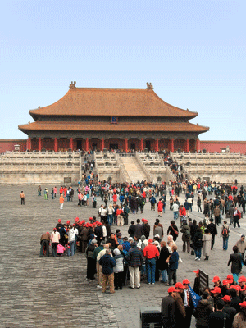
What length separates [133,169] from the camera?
52.3 m

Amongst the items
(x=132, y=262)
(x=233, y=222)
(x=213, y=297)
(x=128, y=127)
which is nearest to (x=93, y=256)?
(x=132, y=262)

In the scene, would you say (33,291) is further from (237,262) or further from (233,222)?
(233,222)

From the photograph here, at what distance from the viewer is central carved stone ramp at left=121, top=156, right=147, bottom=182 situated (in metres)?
48.9

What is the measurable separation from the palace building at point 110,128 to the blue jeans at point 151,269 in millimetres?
55950

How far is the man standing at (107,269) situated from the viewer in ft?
45.2

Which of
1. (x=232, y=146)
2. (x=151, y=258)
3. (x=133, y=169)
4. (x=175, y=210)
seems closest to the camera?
(x=151, y=258)

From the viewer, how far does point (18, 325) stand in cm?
1105

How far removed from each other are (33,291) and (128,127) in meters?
59.1

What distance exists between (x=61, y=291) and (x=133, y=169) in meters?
38.7

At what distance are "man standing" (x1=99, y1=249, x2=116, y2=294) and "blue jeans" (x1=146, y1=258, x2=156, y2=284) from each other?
4.03ft

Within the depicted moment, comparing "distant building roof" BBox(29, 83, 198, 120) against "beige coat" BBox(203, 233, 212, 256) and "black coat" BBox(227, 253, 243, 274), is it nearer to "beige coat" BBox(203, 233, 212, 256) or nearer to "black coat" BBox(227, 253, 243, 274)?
"beige coat" BBox(203, 233, 212, 256)

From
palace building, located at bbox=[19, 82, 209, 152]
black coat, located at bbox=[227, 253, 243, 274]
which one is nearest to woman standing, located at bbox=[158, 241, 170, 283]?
black coat, located at bbox=[227, 253, 243, 274]

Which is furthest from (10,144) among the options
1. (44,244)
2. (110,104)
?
(44,244)

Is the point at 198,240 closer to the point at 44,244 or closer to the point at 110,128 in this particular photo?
the point at 44,244
